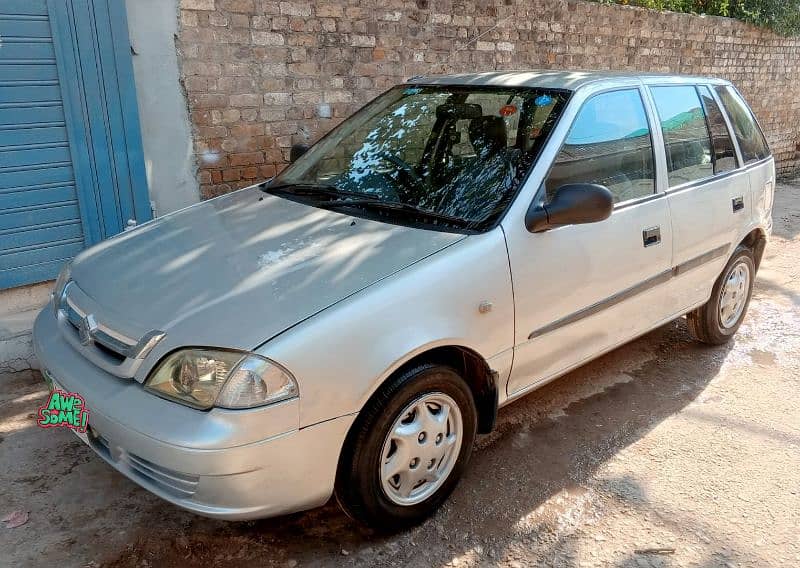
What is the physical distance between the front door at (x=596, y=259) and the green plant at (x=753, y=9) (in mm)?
8419

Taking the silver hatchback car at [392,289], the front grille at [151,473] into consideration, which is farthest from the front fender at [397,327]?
the front grille at [151,473]

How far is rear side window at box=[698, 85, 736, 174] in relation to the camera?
4230mm

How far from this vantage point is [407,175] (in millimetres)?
3295

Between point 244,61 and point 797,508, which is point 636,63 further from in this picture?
point 797,508

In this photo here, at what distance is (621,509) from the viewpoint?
117 inches

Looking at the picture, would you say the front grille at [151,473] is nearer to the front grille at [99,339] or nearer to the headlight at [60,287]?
the front grille at [99,339]

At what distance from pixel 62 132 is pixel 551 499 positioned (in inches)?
144

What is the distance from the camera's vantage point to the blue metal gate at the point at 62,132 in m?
4.05

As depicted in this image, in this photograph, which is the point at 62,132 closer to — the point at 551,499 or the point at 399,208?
the point at 399,208

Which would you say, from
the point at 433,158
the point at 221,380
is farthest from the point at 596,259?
the point at 221,380

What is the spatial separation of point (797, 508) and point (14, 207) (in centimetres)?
459

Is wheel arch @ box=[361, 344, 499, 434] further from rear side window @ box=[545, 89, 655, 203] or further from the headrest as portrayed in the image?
the headrest

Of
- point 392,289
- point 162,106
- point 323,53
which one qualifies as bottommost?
point 392,289

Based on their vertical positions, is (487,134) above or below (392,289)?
above
